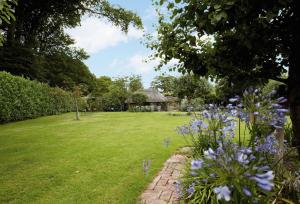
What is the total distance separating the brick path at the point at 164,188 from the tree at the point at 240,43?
206 centimetres

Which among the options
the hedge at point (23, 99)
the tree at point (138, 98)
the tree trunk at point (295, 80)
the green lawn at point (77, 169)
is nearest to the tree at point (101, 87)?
the tree at point (138, 98)

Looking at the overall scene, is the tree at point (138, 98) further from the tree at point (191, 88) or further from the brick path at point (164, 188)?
the brick path at point (164, 188)

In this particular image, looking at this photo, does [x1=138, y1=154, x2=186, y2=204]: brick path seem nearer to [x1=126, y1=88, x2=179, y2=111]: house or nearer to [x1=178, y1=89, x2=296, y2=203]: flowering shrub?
[x1=178, y1=89, x2=296, y2=203]: flowering shrub

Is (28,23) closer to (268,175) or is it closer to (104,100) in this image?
(104,100)

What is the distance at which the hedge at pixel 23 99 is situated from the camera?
51.4ft

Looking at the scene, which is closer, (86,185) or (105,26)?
(86,185)

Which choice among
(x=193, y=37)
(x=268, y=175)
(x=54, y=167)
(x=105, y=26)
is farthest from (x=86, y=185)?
(x=105, y=26)

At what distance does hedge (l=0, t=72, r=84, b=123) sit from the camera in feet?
51.4

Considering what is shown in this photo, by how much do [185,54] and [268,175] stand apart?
9.39ft

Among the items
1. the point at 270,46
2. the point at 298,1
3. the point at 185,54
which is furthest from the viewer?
the point at 185,54

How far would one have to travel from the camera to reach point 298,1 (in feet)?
10.9

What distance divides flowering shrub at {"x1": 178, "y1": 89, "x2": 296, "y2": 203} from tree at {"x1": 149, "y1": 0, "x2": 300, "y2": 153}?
2.39 ft

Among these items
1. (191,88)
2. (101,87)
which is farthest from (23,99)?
(101,87)

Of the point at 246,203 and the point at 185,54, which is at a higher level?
the point at 185,54
